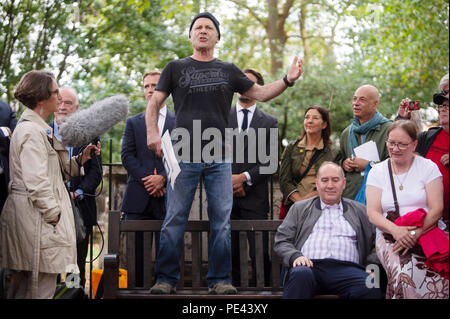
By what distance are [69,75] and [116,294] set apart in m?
5.64

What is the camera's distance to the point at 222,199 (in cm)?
404

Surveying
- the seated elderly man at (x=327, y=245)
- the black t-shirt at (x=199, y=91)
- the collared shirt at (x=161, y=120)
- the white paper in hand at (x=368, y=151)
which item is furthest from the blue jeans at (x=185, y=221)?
the white paper in hand at (x=368, y=151)

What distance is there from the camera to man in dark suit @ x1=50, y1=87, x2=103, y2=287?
16.1 feet

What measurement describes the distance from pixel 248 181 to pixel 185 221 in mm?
1014

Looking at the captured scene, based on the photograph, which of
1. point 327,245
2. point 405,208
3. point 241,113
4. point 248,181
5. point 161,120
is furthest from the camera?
point 241,113

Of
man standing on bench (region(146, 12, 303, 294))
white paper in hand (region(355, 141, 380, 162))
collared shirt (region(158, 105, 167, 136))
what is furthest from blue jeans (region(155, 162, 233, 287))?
white paper in hand (region(355, 141, 380, 162))

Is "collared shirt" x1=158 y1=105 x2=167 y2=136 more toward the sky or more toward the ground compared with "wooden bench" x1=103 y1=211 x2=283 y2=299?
more toward the sky

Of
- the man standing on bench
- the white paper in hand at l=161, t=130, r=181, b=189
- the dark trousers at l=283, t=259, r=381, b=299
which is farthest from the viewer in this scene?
the man standing on bench

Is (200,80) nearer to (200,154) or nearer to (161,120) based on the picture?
(200,154)

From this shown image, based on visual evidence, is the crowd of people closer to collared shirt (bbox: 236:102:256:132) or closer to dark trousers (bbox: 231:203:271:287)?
dark trousers (bbox: 231:203:271:287)

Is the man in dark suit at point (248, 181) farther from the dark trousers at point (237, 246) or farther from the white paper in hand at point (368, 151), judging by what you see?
the white paper in hand at point (368, 151)

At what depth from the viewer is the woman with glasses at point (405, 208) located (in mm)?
3584

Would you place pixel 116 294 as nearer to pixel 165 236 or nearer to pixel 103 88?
pixel 165 236

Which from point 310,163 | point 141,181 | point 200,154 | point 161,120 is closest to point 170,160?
point 200,154
